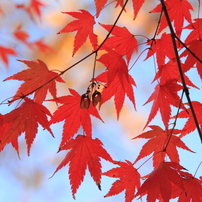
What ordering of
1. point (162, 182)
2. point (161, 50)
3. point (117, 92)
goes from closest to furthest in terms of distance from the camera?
point (162, 182)
point (117, 92)
point (161, 50)

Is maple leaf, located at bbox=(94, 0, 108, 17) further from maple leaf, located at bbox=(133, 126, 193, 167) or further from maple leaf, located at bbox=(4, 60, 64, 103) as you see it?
maple leaf, located at bbox=(133, 126, 193, 167)

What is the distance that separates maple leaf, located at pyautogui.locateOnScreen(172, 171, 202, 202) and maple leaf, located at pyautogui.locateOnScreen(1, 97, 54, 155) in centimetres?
45

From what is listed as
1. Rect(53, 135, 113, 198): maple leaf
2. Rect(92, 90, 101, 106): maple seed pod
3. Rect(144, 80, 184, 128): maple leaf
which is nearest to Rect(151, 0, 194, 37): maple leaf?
Rect(144, 80, 184, 128): maple leaf

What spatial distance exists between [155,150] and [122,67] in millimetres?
303

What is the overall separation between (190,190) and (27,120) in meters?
0.56

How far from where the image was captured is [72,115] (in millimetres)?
878

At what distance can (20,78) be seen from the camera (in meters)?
0.85

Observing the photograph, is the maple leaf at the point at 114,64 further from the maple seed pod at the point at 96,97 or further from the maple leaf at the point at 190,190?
the maple leaf at the point at 190,190

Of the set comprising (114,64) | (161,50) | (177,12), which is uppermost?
(177,12)

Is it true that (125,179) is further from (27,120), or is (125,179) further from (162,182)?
(27,120)

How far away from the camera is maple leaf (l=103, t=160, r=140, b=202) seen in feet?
3.02

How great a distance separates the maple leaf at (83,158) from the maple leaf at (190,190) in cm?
25

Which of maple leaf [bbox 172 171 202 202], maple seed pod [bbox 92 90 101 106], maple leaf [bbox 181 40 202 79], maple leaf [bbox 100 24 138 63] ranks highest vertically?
maple leaf [bbox 100 24 138 63]

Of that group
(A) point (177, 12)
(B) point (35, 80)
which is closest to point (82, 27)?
(B) point (35, 80)
